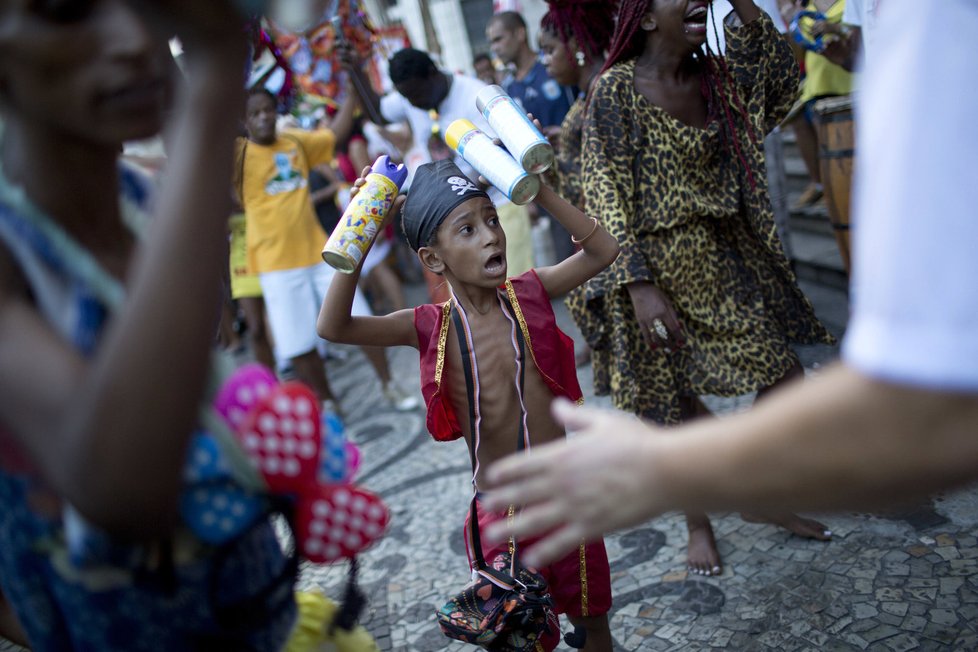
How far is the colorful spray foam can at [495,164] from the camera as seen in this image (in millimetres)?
1976

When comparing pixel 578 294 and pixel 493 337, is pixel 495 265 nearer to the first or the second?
pixel 493 337

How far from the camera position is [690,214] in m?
2.72

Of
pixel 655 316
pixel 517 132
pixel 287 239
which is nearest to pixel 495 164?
pixel 517 132

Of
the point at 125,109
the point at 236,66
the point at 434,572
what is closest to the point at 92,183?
the point at 125,109

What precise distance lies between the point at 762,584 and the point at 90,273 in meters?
2.36

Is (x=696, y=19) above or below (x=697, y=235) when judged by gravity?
above

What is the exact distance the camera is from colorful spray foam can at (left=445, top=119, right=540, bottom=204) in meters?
1.98

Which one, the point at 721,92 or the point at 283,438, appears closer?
the point at 283,438

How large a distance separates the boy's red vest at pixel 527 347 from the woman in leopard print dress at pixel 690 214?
1.73 ft

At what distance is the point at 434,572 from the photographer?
3.08m

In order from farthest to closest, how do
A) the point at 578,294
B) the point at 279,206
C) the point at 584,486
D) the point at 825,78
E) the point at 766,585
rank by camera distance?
the point at 825,78, the point at 279,206, the point at 578,294, the point at 766,585, the point at 584,486

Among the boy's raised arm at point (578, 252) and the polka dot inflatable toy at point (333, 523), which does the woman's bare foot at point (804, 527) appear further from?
the polka dot inflatable toy at point (333, 523)

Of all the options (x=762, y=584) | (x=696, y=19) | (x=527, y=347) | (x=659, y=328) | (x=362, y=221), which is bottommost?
(x=762, y=584)

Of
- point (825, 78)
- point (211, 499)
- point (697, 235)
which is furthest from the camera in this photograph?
point (825, 78)
